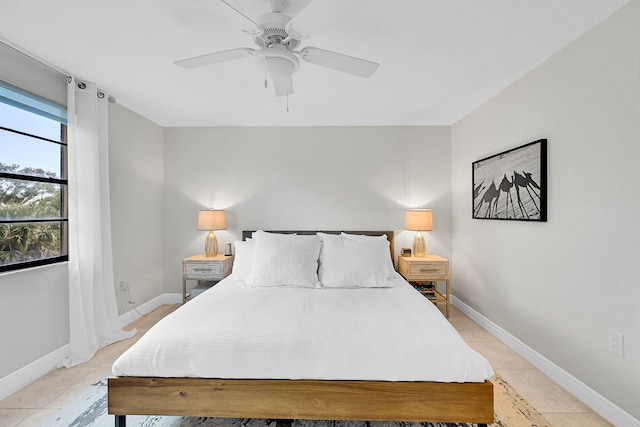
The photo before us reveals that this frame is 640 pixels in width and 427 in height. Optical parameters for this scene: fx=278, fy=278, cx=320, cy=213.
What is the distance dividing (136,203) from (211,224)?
859 mm

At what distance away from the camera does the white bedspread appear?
4.85 feet

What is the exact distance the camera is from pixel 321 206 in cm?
370

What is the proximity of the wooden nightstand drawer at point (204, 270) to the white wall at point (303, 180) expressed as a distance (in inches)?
19.7

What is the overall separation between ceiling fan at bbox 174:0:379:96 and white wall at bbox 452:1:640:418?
144 centimetres

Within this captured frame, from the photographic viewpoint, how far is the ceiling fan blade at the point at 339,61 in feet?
5.33

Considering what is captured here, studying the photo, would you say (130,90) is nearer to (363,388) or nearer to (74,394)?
(74,394)

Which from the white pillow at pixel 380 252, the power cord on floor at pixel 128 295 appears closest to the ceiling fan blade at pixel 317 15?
the white pillow at pixel 380 252

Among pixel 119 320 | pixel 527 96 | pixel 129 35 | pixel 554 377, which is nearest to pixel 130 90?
pixel 129 35

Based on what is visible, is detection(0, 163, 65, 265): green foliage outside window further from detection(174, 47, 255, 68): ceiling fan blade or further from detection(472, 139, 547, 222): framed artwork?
detection(472, 139, 547, 222): framed artwork

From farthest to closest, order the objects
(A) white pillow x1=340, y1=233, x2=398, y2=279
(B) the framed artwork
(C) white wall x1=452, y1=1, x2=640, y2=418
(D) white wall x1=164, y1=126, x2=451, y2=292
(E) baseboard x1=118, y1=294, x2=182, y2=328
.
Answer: (D) white wall x1=164, y1=126, x2=451, y2=292, (E) baseboard x1=118, y1=294, x2=182, y2=328, (A) white pillow x1=340, y1=233, x2=398, y2=279, (B) the framed artwork, (C) white wall x1=452, y1=1, x2=640, y2=418

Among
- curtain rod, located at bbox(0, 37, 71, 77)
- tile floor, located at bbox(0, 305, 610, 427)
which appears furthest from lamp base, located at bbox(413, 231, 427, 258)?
curtain rod, located at bbox(0, 37, 71, 77)

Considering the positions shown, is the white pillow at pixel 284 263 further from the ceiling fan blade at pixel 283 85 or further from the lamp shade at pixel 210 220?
the ceiling fan blade at pixel 283 85

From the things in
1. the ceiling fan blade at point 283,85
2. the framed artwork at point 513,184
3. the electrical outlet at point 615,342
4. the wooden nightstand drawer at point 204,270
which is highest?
the ceiling fan blade at point 283,85

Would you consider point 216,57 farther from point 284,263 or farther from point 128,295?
point 128,295
